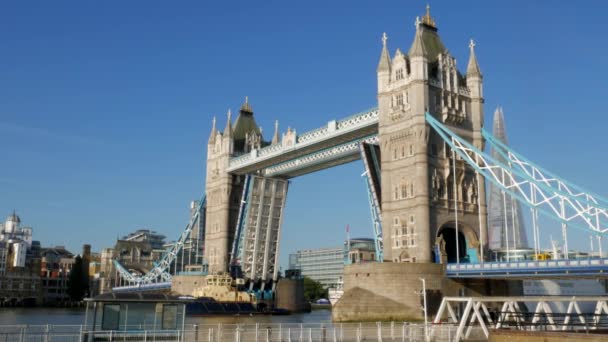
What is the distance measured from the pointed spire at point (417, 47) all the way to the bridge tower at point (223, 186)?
35.1m

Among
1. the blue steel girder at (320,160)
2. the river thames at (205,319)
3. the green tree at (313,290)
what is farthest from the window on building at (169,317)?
the green tree at (313,290)

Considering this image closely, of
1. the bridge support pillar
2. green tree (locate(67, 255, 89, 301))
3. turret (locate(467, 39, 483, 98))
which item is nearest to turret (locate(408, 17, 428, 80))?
turret (locate(467, 39, 483, 98))

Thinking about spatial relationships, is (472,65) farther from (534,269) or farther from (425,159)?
(534,269)

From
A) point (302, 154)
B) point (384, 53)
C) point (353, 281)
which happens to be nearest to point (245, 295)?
point (302, 154)

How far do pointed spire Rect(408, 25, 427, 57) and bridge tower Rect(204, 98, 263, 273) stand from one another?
3505cm

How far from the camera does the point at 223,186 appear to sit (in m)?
86.8

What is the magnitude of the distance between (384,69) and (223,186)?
3377 centimetres

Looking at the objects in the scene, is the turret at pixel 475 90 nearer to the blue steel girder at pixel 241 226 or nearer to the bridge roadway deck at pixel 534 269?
the bridge roadway deck at pixel 534 269

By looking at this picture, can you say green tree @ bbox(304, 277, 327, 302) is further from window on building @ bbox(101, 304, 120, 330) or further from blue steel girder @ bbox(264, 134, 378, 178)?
window on building @ bbox(101, 304, 120, 330)

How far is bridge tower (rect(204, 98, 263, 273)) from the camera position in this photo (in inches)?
3386

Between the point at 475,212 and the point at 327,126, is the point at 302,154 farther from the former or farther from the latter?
the point at 475,212

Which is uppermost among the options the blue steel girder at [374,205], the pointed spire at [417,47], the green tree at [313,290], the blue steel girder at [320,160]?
the pointed spire at [417,47]

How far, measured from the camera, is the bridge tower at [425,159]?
182 feet

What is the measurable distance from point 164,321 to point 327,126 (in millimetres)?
46020
